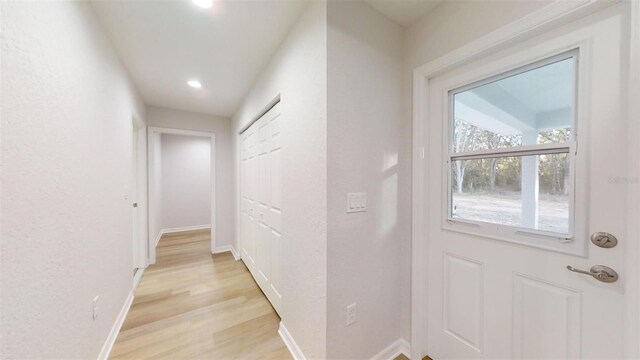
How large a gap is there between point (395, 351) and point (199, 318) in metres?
1.69

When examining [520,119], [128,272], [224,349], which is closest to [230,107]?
[128,272]

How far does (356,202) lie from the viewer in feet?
4.38

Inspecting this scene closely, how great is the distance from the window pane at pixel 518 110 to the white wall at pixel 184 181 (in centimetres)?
516

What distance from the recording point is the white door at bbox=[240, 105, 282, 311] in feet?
6.53

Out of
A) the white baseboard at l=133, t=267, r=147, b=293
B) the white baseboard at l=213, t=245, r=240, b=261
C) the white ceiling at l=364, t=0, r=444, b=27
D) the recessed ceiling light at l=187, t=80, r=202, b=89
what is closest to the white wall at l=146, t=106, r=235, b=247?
the white baseboard at l=213, t=245, r=240, b=261

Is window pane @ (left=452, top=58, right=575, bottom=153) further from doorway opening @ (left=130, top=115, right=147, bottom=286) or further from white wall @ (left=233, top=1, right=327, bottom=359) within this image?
doorway opening @ (left=130, top=115, right=147, bottom=286)

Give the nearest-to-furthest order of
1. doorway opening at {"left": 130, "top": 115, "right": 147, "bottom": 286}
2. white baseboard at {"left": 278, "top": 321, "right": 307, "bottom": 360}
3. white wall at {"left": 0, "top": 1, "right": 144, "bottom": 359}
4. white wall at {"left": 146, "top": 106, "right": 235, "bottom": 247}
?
white wall at {"left": 0, "top": 1, "right": 144, "bottom": 359} → white baseboard at {"left": 278, "top": 321, "right": 307, "bottom": 360} → doorway opening at {"left": 130, "top": 115, "right": 147, "bottom": 286} → white wall at {"left": 146, "top": 106, "right": 235, "bottom": 247}

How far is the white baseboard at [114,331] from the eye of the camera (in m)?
1.50

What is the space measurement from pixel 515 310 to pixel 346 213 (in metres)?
1.00

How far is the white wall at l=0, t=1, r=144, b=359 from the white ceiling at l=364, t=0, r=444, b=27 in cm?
165

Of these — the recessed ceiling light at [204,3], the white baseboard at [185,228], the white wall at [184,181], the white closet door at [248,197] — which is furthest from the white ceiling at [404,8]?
the white baseboard at [185,228]

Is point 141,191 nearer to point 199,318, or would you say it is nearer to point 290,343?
point 199,318

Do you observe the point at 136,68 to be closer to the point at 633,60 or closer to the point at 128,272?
the point at 128,272

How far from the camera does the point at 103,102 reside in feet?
5.09
